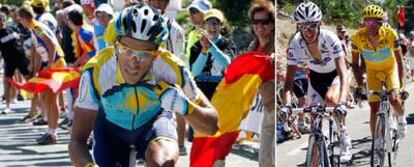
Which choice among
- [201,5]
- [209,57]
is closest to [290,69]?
[201,5]

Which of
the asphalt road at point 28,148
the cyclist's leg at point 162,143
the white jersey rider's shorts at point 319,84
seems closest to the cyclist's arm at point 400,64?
the white jersey rider's shorts at point 319,84

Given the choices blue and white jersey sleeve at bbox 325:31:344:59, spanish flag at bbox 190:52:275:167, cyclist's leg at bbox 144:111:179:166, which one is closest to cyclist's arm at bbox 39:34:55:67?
spanish flag at bbox 190:52:275:167

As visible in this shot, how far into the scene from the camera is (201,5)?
19.4 feet

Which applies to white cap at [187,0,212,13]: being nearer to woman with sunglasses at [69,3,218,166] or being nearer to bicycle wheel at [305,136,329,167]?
bicycle wheel at [305,136,329,167]

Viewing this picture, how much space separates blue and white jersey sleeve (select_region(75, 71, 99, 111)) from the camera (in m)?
3.82

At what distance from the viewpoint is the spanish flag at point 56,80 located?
923cm

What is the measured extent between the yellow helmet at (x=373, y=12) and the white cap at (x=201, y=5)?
6.59 feet

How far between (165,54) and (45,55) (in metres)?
6.88

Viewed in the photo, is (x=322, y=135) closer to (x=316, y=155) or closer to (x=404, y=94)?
(x=316, y=155)

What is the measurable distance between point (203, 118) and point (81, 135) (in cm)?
50

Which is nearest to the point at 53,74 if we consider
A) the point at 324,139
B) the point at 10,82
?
the point at 10,82

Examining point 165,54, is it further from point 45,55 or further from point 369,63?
point 45,55

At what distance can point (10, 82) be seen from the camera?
1355 centimetres

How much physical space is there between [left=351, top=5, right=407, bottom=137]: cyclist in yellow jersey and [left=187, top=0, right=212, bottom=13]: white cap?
1499mm
